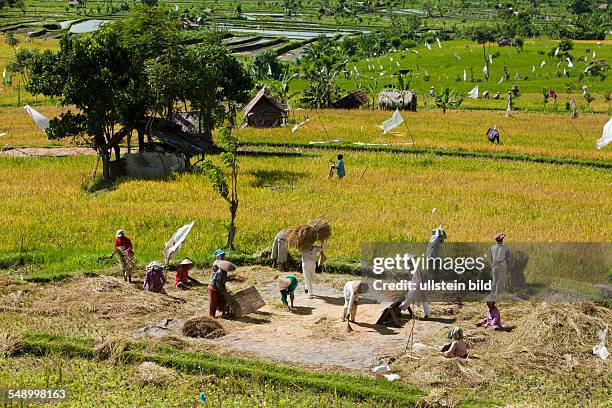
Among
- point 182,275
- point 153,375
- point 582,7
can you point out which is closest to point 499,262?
point 182,275

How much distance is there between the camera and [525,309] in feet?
50.2

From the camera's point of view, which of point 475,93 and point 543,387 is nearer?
point 543,387

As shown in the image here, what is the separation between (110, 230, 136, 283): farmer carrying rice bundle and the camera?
1675 centimetres

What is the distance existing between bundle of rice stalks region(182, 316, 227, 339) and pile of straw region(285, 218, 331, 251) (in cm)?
250

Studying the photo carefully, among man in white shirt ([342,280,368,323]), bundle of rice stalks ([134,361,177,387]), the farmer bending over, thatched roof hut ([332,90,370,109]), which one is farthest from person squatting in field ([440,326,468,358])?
thatched roof hut ([332,90,370,109])

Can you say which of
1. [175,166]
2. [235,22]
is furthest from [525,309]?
[235,22]

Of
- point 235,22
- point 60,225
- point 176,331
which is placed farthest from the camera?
point 235,22

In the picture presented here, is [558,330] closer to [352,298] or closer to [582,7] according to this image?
[352,298]

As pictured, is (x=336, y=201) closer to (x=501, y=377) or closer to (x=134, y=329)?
(x=134, y=329)

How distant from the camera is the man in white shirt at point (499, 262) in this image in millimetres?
15297

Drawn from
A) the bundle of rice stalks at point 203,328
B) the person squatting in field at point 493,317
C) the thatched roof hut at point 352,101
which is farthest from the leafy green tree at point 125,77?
the thatched roof hut at point 352,101

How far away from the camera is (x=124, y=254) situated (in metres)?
16.7

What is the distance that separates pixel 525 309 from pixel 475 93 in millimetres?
42011

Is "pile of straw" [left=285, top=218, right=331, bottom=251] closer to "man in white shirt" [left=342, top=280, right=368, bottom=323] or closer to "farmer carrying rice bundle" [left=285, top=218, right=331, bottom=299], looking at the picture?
"farmer carrying rice bundle" [left=285, top=218, right=331, bottom=299]
